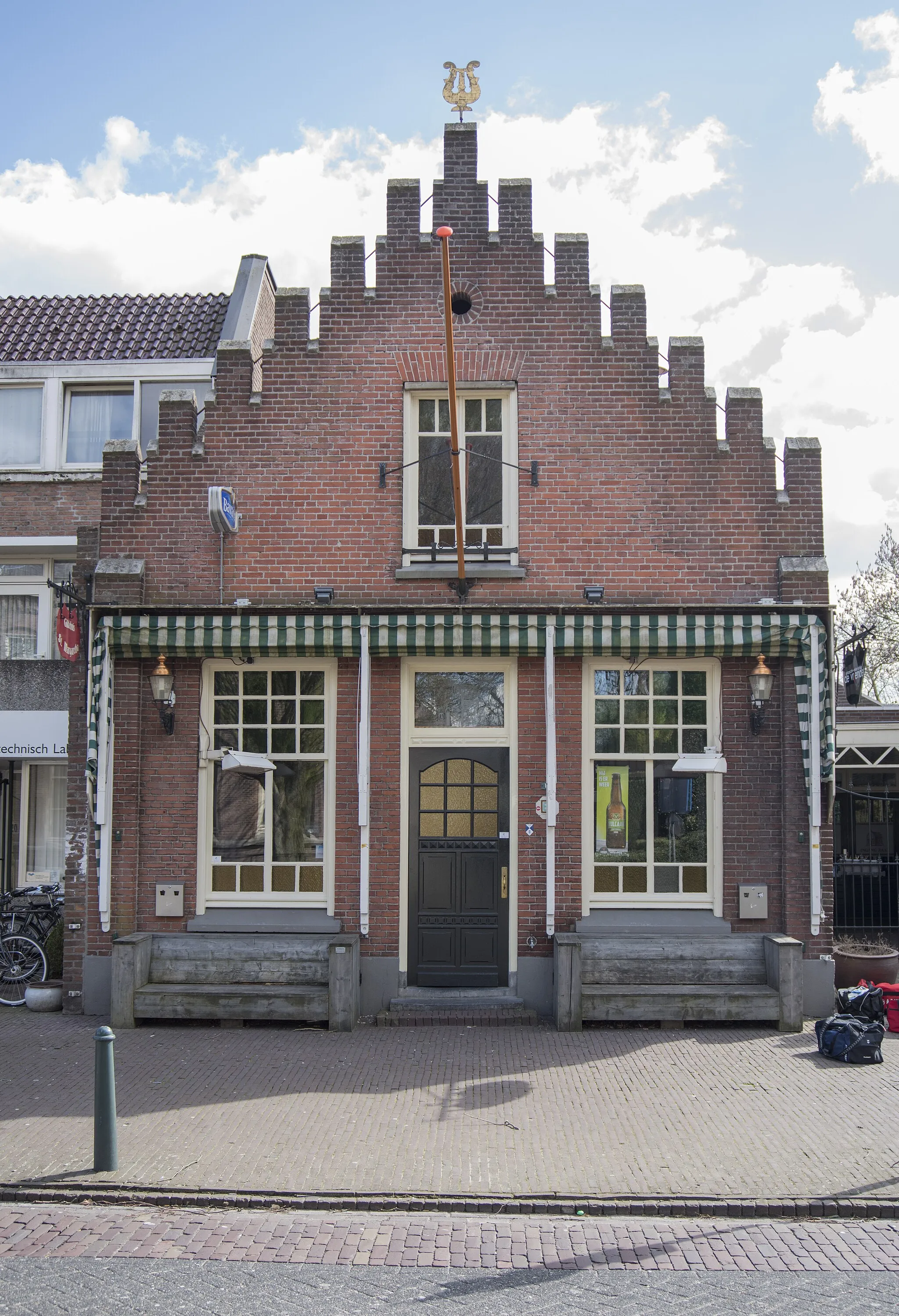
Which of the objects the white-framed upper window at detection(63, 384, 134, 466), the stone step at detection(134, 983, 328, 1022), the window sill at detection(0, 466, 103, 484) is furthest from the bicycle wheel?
the white-framed upper window at detection(63, 384, 134, 466)

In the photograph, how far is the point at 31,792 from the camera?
617 inches

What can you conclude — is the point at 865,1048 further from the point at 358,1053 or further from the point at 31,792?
the point at 31,792

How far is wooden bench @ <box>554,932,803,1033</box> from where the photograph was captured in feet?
34.4

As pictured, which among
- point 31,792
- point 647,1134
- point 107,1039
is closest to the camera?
point 107,1039

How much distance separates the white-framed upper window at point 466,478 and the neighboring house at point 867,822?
19.0 feet

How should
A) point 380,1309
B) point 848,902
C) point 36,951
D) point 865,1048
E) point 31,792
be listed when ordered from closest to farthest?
point 380,1309
point 865,1048
point 36,951
point 848,902
point 31,792

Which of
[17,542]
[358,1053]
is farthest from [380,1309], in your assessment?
[17,542]

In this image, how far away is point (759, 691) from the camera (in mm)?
11109

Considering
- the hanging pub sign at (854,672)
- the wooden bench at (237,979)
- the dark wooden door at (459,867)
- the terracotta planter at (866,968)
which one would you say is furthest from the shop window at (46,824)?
the hanging pub sign at (854,672)

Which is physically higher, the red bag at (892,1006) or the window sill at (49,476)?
the window sill at (49,476)

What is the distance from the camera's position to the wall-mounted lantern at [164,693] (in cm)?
1126

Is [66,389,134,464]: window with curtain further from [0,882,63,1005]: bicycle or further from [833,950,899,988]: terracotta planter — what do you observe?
[833,950,899,988]: terracotta planter

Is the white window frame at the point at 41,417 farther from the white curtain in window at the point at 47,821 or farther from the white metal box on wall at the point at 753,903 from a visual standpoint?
the white metal box on wall at the point at 753,903

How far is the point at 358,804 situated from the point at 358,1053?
2611 mm
